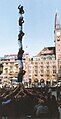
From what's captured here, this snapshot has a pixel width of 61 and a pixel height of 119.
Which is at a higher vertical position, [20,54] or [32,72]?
[20,54]

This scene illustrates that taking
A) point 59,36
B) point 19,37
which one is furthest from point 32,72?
point 19,37

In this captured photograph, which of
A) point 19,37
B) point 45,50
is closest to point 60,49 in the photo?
point 45,50

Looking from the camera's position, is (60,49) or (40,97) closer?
(40,97)

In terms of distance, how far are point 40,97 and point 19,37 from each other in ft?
11.9

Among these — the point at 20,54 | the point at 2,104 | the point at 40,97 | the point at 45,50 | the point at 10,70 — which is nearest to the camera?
the point at 2,104

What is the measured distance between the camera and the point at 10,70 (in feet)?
224

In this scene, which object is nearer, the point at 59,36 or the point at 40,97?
the point at 40,97

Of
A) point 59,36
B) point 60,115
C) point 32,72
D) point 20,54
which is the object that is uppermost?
point 20,54

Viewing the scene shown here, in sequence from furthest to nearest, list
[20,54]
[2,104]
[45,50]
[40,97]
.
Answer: [45,50], [20,54], [40,97], [2,104]

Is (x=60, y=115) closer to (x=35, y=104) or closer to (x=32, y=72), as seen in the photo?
(x=35, y=104)

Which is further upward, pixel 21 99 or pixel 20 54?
pixel 20 54

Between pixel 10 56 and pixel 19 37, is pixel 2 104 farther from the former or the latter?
pixel 10 56

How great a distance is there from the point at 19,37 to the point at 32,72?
5328 centimetres

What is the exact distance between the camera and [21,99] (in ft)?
39.7
